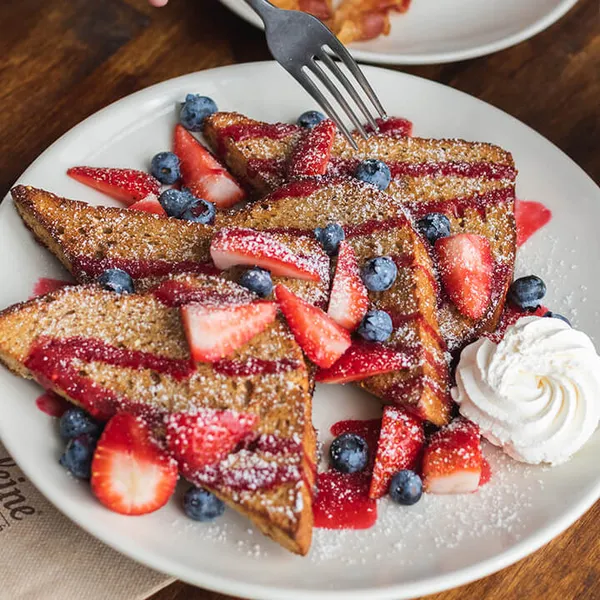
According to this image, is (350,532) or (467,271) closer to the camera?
(350,532)

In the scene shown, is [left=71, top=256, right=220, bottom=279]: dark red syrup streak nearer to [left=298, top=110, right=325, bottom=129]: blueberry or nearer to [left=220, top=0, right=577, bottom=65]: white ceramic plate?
[left=298, top=110, right=325, bottom=129]: blueberry

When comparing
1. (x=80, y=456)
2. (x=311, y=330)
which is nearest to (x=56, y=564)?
(x=80, y=456)

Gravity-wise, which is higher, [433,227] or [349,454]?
[433,227]

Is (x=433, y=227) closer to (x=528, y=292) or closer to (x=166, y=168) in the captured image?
(x=528, y=292)

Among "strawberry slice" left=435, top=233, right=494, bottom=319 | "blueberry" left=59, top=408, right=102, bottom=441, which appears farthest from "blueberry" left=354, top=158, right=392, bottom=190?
"blueberry" left=59, top=408, right=102, bottom=441

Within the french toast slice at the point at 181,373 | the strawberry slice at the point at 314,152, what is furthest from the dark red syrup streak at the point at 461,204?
the french toast slice at the point at 181,373

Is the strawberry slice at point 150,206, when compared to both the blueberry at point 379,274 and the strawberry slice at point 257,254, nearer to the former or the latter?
the strawberry slice at point 257,254

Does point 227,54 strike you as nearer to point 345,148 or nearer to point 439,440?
point 345,148
